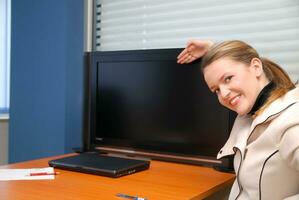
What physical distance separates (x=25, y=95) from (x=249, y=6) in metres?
1.46

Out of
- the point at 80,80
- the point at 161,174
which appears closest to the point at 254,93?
the point at 161,174

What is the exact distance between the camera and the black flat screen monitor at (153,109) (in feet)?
5.01

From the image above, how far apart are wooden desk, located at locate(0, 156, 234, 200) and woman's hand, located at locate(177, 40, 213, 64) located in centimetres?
46

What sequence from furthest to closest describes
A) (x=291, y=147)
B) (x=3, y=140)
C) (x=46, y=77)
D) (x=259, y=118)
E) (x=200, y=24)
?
(x=3, y=140), (x=46, y=77), (x=200, y=24), (x=259, y=118), (x=291, y=147)

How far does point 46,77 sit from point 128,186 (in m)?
1.23

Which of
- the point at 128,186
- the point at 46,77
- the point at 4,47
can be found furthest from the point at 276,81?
the point at 4,47

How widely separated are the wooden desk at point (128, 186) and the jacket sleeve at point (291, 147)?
322 millimetres

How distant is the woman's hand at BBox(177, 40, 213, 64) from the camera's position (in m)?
1.46

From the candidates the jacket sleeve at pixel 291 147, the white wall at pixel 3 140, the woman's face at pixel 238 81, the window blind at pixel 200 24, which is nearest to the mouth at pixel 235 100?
the woman's face at pixel 238 81

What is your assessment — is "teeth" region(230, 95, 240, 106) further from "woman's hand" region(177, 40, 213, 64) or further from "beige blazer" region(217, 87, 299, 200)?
"woman's hand" region(177, 40, 213, 64)

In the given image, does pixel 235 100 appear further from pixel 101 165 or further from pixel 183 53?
pixel 101 165

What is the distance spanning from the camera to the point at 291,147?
0.87 metres

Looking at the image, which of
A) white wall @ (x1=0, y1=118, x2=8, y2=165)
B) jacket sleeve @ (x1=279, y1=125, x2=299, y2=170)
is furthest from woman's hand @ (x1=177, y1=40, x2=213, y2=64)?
white wall @ (x1=0, y1=118, x2=8, y2=165)

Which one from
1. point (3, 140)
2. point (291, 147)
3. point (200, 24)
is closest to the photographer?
point (291, 147)
